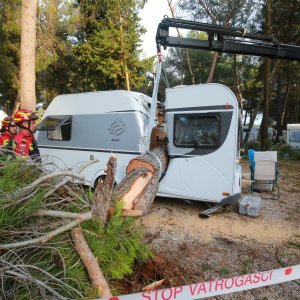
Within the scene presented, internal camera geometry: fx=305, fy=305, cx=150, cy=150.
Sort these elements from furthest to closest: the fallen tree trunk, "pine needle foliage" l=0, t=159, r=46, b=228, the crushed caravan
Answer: the crushed caravan, the fallen tree trunk, "pine needle foliage" l=0, t=159, r=46, b=228

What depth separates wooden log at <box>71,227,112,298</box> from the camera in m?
2.50

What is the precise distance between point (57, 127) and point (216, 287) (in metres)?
5.93

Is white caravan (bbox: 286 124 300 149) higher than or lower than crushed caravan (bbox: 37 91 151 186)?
lower

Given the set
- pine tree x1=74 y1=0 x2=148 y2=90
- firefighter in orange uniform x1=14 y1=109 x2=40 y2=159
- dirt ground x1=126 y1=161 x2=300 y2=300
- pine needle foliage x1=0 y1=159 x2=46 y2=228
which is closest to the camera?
pine needle foliage x1=0 y1=159 x2=46 y2=228

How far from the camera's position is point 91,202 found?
3.08 meters

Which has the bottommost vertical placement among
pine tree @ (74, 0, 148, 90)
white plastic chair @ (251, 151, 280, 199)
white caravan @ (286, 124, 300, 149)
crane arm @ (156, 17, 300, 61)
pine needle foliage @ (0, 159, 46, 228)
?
white caravan @ (286, 124, 300, 149)

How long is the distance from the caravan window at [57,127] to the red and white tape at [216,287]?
5732mm

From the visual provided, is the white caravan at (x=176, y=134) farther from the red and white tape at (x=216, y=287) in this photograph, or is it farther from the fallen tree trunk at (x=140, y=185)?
the red and white tape at (x=216, y=287)

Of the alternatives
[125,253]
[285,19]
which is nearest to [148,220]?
[125,253]

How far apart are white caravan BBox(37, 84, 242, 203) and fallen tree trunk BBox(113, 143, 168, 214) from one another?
2.29 ft

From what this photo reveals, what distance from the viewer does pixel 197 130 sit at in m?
6.22

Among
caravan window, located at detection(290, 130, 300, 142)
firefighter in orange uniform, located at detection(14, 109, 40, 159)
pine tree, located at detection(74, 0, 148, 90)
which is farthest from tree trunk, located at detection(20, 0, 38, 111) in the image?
Answer: caravan window, located at detection(290, 130, 300, 142)

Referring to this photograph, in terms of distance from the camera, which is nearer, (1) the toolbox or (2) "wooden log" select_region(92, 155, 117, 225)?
(2) "wooden log" select_region(92, 155, 117, 225)

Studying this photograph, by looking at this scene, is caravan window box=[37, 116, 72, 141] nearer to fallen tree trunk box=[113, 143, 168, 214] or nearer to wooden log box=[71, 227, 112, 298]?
fallen tree trunk box=[113, 143, 168, 214]
